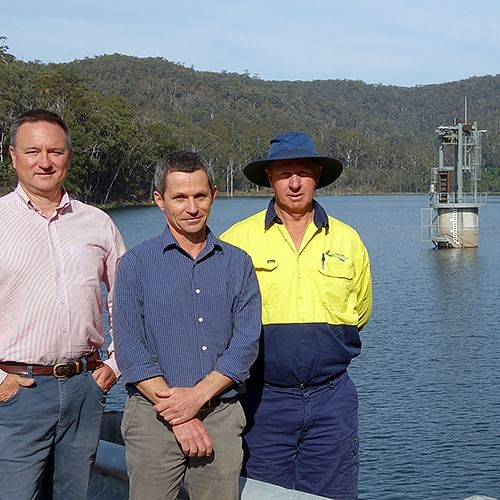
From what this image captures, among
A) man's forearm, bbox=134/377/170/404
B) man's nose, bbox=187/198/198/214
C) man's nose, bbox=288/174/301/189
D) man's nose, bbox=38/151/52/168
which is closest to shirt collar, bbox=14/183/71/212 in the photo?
man's nose, bbox=38/151/52/168

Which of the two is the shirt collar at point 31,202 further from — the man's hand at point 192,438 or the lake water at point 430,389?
the lake water at point 430,389

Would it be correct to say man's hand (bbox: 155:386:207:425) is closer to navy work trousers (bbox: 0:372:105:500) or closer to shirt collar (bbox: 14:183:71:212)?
navy work trousers (bbox: 0:372:105:500)

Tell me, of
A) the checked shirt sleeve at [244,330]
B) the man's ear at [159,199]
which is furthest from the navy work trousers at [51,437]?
the man's ear at [159,199]

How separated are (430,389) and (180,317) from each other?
1209 centimetres

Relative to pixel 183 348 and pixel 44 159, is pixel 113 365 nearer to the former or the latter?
pixel 183 348

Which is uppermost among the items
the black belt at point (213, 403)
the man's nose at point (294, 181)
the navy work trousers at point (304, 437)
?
the man's nose at point (294, 181)

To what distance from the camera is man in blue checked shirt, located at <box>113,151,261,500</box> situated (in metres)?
2.96

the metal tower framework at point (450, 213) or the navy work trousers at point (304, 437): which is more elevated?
the navy work trousers at point (304, 437)

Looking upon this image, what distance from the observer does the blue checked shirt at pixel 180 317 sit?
118 inches

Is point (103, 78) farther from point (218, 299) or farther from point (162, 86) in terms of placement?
point (218, 299)

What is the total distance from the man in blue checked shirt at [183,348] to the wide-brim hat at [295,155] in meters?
0.62

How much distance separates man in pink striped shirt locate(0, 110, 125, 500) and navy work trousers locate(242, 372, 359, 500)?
0.75 metres

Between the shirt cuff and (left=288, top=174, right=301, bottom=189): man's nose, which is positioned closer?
the shirt cuff

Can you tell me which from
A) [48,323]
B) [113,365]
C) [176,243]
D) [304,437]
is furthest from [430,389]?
[48,323]
